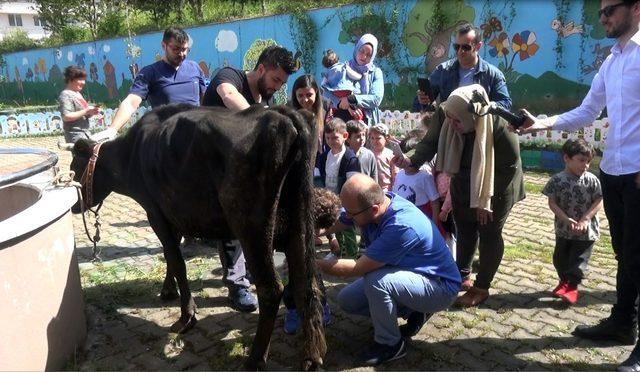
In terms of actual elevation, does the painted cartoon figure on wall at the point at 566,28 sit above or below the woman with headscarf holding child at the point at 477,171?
above

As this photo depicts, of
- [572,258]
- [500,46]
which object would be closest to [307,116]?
[572,258]

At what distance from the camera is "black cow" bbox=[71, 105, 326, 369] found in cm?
280

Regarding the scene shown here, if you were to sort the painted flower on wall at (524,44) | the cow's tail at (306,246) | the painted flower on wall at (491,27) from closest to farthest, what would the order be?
the cow's tail at (306,246)
the painted flower on wall at (524,44)
the painted flower on wall at (491,27)

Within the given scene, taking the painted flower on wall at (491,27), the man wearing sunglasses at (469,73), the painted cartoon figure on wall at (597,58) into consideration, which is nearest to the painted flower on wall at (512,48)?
the painted flower on wall at (491,27)

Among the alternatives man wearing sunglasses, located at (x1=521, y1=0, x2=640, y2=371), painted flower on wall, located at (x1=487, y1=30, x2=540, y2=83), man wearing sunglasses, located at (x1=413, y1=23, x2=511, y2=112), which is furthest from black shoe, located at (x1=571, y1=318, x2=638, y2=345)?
painted flower on wall, located at (x1=487, y1=30, x2=540, y2=83)

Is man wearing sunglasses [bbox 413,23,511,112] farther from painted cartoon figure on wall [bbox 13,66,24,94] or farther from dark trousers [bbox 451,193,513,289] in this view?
painted cartoon figure on wall [bbox 13,66,24,94]

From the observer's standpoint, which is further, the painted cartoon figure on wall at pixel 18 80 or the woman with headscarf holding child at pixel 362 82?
the painted cartoon figure on wall at pixel 18 80

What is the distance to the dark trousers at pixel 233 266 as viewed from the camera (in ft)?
13.2

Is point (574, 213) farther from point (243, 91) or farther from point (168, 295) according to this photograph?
point (168, 295)

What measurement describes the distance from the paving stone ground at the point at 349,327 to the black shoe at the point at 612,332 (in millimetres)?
72

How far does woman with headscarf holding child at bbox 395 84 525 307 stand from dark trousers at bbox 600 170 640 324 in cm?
70

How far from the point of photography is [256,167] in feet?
9.21

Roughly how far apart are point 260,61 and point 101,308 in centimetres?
240

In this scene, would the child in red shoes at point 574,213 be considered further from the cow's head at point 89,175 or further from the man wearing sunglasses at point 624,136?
the cow's head at point 89,175
